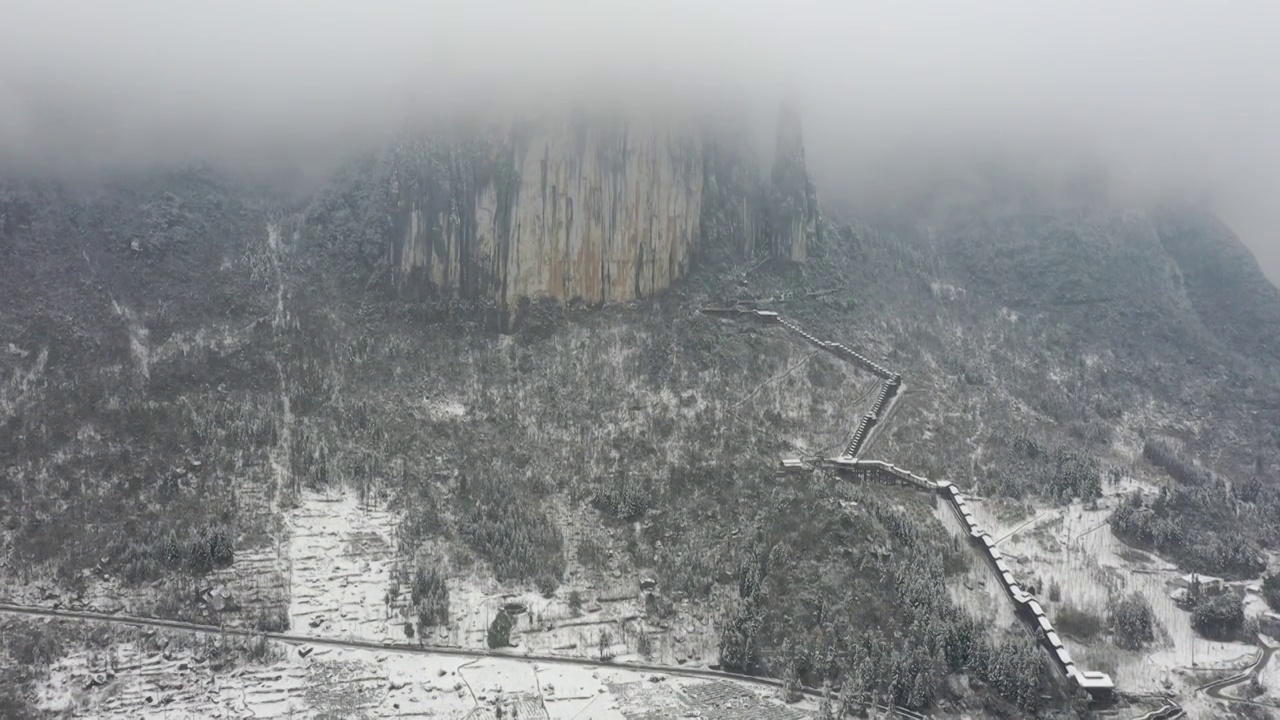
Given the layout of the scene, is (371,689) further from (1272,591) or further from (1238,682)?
(1272,591)

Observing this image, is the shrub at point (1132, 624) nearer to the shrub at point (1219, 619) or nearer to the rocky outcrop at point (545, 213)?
the shrub at point (1219, 619)

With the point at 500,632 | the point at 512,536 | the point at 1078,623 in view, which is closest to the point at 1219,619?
the point at 1078,623

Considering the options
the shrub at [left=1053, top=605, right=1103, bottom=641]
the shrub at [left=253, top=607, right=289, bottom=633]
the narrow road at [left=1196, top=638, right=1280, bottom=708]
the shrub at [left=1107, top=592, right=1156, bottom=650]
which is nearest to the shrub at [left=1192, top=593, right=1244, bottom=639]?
the narrow road at [left=1196, top=638, right=1280, bottom=708]

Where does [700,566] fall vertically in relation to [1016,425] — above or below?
below

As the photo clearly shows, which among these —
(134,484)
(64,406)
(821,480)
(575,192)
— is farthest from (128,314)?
(821,480)

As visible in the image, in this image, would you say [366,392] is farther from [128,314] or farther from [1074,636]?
[1074,636]
